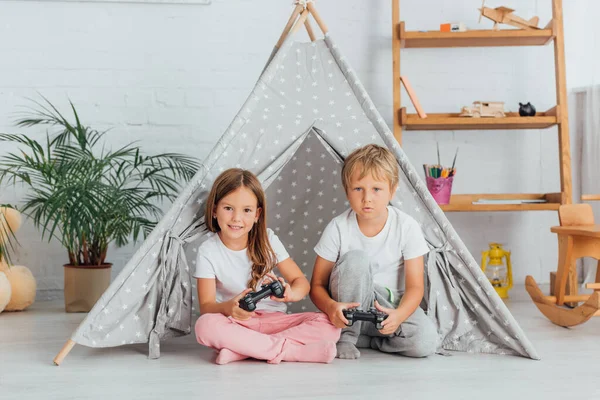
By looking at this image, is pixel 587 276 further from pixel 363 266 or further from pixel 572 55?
pixel 363 266

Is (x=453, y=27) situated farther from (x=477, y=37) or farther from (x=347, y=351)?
(x=347, y=351)

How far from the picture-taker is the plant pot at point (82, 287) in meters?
2.75

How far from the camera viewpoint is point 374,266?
2074 mm

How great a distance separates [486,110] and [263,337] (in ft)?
5.24

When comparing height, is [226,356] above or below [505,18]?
below

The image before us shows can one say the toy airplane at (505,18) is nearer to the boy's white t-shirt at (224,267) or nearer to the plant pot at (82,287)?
the boy's white t-shirt at (224,267)

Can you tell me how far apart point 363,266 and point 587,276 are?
5.60ft

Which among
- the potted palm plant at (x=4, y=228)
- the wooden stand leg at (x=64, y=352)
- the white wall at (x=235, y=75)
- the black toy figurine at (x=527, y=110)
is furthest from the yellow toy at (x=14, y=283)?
the black toy figurine at (x=527, y=110)

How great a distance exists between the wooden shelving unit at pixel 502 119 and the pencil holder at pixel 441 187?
0.15ft

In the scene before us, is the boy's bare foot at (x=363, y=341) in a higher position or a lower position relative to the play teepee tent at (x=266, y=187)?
lower

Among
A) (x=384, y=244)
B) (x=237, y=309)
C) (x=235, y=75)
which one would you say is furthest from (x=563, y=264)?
(x=235, y=75)

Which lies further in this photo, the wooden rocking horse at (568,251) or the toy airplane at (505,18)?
the toy airplane at (505,18)

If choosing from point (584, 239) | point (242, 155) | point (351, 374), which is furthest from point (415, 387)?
point (584, 239)

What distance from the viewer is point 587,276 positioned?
10.5ft
